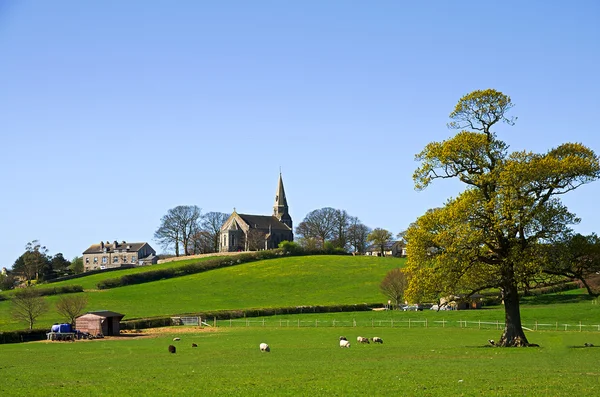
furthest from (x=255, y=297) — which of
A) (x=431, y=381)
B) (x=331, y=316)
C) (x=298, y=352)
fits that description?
(x=431, y=381)

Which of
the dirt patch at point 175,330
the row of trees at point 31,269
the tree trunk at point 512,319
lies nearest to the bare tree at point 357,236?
the row of trees at point 31,269

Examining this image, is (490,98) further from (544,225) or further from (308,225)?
(308,225)

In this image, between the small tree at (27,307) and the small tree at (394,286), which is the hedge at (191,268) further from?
the small tree at (394,286)

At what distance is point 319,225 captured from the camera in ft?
631

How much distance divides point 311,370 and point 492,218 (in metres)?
15.3

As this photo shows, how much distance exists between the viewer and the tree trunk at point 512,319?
1608 inches

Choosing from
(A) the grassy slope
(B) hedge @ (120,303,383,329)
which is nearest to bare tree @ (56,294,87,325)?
(A) the grassy slope

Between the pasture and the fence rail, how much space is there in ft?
51.8

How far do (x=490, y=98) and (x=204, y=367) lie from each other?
72.8 ft

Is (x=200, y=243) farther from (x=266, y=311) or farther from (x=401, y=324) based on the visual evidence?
(x=401, y=324)

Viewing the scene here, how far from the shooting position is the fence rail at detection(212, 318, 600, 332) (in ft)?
215

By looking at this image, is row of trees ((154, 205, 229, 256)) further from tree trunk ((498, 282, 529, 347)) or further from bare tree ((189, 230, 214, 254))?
tree trunk ((498, 282, 529, 347))

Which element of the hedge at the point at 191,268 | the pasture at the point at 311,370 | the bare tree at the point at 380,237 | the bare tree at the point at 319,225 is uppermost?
the bare tree at the point at 319,225

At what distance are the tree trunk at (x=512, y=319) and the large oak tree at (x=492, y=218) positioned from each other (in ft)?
0.19
